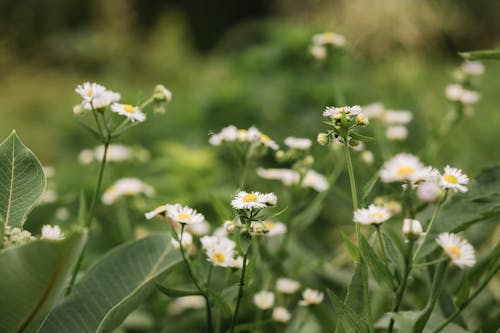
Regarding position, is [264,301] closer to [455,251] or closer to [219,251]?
[219,251]

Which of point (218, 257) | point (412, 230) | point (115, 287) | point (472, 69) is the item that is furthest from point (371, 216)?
point (472, 69)

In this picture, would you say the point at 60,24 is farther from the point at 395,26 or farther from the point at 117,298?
the point at 117,298

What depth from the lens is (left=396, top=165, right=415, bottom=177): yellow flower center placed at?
48 cm

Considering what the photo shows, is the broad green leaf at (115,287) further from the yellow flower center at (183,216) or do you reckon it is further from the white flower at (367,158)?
the white flower at (367,158)

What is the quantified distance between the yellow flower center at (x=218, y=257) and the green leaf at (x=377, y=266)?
0.14 meters

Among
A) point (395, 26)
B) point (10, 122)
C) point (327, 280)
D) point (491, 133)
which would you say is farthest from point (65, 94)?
point (327, 280)

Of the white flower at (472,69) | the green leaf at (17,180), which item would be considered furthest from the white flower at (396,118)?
the green leaf at (17,180)

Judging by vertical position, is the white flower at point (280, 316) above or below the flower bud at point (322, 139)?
below

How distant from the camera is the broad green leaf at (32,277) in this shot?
1.44 feet

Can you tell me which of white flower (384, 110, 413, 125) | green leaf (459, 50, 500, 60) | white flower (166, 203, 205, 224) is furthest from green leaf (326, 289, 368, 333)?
white flower (384, 110, 413, 125)

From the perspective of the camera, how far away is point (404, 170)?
1.58 ft

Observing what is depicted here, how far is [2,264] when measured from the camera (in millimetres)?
458

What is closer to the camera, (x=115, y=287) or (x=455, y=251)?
(x=455, y=251)

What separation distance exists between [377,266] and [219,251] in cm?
16
